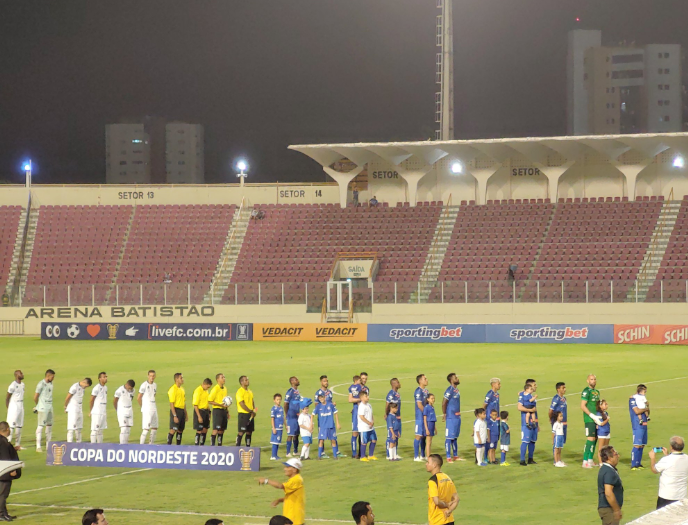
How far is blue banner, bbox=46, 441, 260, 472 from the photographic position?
18891 mm

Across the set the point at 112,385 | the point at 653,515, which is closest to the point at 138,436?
the point at 112,385

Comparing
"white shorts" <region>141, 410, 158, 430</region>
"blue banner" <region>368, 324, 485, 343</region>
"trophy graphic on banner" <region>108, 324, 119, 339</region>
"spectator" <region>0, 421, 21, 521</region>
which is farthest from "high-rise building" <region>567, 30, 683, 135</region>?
"spectator" <region>0, 421, 21, 521</region>

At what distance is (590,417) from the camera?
18.9 m

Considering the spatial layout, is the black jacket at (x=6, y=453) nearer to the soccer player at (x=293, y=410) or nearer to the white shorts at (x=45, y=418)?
the soccer player at (x=293, y=410)

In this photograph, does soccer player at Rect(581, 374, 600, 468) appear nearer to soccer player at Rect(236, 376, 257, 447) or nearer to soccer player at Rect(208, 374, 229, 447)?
soccer player at Rect(236, 376, 257, 447)

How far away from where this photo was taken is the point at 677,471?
12.3 m

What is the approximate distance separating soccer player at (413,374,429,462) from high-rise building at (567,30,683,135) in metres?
156

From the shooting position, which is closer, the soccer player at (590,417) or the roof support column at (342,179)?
the soccer player at (590,417)

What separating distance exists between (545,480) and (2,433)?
9670mm

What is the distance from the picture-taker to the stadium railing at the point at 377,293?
48.9 metres

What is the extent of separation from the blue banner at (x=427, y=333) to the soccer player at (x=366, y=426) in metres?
27.9

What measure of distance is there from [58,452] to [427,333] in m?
30.5

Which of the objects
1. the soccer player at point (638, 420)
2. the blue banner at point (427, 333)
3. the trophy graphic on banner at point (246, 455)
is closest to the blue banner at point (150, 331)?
the blue banner at point (427, 333)

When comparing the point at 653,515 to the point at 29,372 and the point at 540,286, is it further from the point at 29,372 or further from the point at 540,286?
the point at 540,286
